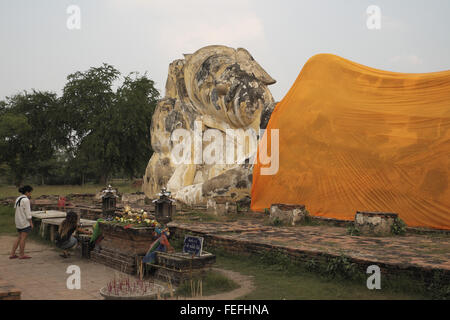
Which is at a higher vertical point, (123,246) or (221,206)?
(221,206)

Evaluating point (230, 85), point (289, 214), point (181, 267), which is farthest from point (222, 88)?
point (181, 267)

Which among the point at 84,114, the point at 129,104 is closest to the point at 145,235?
the point at 129,104

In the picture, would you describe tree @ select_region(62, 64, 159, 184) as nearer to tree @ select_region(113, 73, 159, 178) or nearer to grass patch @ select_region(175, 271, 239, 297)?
tree @ select_region(113, 73, 159, 178)

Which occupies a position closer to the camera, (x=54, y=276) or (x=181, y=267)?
(x=181, y=267)

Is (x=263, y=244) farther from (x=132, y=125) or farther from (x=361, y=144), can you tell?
(x=132, y=125)

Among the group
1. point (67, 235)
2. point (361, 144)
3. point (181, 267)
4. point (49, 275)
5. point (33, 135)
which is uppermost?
point (33, 135)

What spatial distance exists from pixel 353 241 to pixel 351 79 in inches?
180

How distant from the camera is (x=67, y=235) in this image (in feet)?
23.5

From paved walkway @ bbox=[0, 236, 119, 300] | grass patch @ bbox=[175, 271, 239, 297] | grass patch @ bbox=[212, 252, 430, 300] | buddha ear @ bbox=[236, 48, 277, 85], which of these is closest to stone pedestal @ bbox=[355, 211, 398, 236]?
grass patch @ bbox=[212, 252, 430, 300]

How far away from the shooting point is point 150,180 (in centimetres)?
1775

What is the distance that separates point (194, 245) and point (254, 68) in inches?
368

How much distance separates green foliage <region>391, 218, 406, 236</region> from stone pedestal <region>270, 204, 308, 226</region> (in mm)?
2018

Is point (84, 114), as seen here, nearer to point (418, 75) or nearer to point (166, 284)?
point (418, 75)

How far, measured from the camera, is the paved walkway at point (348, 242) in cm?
529
